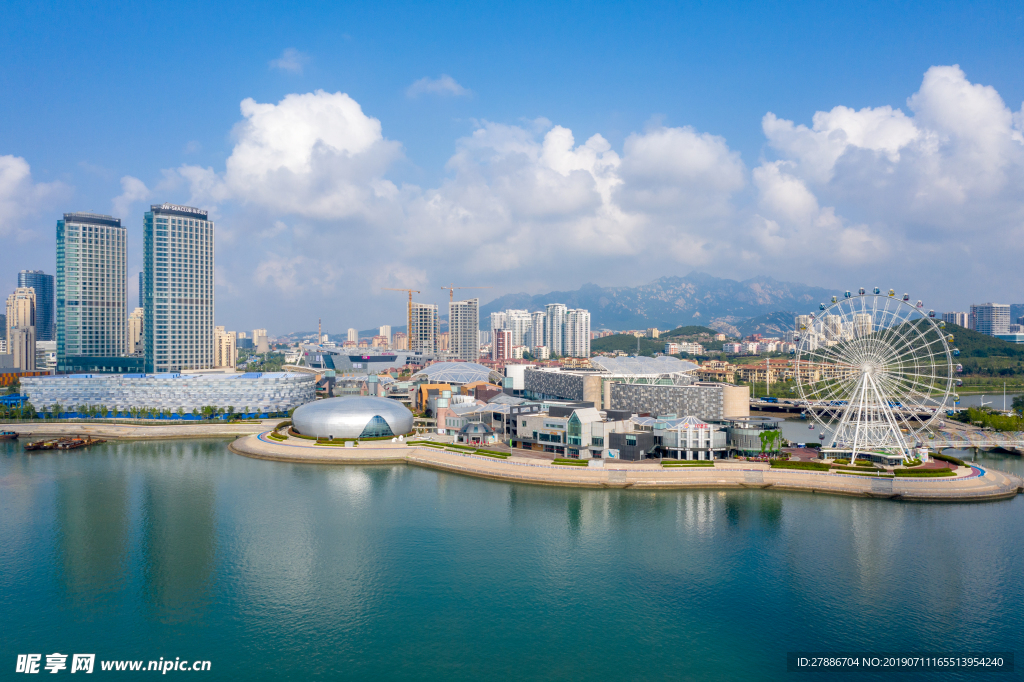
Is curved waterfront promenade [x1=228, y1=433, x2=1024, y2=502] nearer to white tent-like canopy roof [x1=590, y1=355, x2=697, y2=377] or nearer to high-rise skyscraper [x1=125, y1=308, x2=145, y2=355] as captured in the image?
white tent-like canopy roof [x1=590, y1=355, x2=697, y2=377]

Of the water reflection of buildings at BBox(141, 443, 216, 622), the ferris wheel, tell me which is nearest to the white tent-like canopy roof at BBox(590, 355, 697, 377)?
the ferris wheel

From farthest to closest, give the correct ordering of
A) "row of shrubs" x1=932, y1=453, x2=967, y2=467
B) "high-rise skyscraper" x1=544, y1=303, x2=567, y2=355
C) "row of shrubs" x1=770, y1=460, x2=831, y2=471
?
"high-rise skyscraper" x1=544, y1=303, x2=567, y2=355, "row of shrubs" x1=932, y1=453, x2=967, y2=467, "row of shrubs" x1=770, y1=460, x2=831, y2=471

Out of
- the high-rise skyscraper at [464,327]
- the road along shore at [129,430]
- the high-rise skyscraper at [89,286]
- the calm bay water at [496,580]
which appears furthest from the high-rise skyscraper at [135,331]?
the calm bay water at [496,580]

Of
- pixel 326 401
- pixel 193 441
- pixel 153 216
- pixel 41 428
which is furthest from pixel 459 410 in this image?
pixel 153 216

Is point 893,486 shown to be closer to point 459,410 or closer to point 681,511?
point 681,511

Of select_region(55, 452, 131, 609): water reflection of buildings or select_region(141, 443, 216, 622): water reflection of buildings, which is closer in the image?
select_region(141, 443, 216, 622): water reflection of buildings

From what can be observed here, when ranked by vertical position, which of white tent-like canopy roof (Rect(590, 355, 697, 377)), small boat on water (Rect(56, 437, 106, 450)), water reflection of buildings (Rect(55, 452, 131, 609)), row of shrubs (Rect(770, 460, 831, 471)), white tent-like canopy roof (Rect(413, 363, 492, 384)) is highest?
white tent-like canopy roof (Rect(590, 355, 697, 377))

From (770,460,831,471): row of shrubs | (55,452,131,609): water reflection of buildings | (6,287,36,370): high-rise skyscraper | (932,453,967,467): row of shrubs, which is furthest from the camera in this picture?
(6,287,36,370): high-rise skyscraper

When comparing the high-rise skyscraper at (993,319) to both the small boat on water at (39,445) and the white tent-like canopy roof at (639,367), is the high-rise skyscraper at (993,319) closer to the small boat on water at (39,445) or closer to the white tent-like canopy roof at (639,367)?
the white tent-like canopy roof at (639,367)
